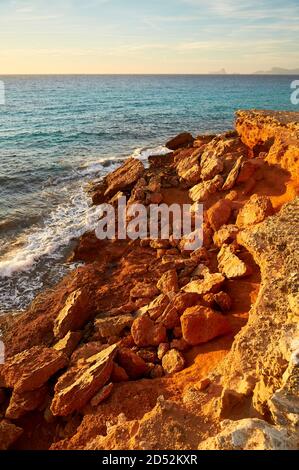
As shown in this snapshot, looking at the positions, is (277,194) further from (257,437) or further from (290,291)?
(257,437)

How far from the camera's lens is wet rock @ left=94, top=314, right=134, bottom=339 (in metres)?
9.69

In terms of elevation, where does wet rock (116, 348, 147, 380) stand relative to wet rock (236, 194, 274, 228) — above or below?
below

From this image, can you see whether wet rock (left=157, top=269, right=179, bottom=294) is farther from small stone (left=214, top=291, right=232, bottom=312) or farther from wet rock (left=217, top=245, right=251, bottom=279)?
small stone (left=214, top=291, right=232, bottom=312)

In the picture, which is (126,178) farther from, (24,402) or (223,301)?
(24,402)

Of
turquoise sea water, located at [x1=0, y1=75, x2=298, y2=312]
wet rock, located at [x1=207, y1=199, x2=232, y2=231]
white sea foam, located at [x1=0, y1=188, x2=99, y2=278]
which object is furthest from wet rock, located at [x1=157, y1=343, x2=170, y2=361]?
white sea foam, located at [x1=0, y1=188, x2=99, y2=278]

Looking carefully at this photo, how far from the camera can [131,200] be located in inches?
675

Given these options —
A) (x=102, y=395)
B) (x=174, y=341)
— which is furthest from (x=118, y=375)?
(x=174, y=341)

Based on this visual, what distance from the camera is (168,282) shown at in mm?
11031

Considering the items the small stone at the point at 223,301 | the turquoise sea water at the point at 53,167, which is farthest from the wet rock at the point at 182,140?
the small stone at the point at 223,301

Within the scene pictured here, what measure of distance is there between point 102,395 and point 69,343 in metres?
2.43

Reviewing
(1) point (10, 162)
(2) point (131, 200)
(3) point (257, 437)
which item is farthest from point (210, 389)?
(1) point (10, 162)

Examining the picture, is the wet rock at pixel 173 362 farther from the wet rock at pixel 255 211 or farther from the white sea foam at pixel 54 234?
the white sea foam at pixel 54 234

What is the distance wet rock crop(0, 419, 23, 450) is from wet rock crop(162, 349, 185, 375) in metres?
3.16

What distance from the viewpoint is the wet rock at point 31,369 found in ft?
26.3
